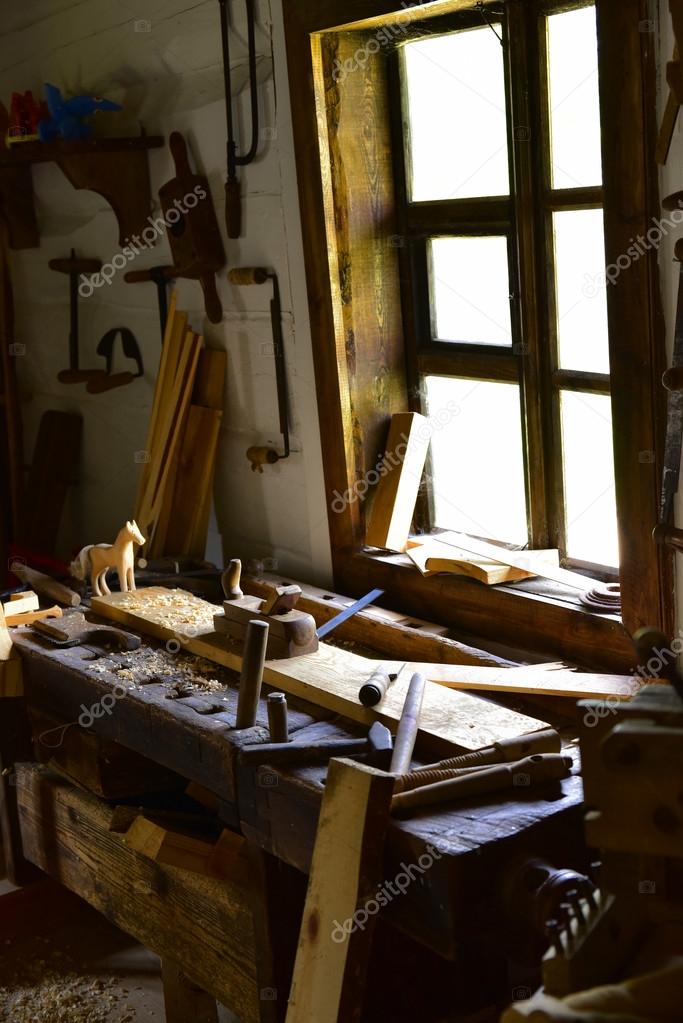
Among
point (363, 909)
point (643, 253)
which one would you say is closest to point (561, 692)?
point (363, 909)

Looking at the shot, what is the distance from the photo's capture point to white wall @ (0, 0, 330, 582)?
3660mm

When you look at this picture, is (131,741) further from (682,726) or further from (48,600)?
(682,726)

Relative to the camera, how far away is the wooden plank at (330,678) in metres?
2.52

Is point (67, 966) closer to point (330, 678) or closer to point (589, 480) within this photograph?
point (330, 678)

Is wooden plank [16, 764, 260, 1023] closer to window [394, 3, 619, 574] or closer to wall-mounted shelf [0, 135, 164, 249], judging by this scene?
window [394, 3, 619, 574]

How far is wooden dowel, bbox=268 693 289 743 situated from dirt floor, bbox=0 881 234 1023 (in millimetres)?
1252

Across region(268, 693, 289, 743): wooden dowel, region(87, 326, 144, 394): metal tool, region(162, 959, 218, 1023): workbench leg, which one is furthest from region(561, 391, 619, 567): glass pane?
region(87, 326, 144, 394): metal tool

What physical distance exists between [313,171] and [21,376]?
2.44 meters

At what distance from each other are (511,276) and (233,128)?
3.62 ft

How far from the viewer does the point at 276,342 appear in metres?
3.74
